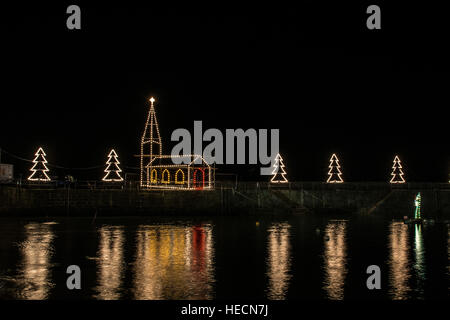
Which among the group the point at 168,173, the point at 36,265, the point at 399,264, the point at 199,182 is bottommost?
the point at 399,264

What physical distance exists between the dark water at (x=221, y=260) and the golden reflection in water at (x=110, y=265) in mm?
42

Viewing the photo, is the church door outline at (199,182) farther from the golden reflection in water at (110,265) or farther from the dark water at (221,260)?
the golden reflection in water at (110,265)

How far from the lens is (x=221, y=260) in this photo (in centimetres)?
2402

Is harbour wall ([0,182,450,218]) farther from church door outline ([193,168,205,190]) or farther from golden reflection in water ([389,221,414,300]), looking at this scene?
golden reflection in water ([389,221,414,300])

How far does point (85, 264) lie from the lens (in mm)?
22797

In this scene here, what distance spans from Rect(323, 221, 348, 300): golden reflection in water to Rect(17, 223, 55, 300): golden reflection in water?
946 cm

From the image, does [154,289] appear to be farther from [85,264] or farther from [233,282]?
A: [85,264]

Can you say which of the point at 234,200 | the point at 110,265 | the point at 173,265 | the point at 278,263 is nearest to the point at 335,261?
the point at 278,263

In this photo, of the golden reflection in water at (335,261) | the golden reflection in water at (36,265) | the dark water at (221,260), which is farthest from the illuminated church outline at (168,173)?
the golden reflection in water at (36,265)

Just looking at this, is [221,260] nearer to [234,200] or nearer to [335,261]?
[335,261]

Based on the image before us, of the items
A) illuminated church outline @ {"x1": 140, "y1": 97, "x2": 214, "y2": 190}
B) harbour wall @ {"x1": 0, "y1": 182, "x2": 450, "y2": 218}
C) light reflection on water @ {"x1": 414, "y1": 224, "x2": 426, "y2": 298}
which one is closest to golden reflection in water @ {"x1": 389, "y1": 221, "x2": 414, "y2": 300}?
light reflection on water @ {"x1": 414, "y1": 224, "x2": 426, "y2": 298}

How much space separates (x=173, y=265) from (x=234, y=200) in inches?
1115

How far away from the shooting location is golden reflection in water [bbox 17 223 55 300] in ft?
57.3
